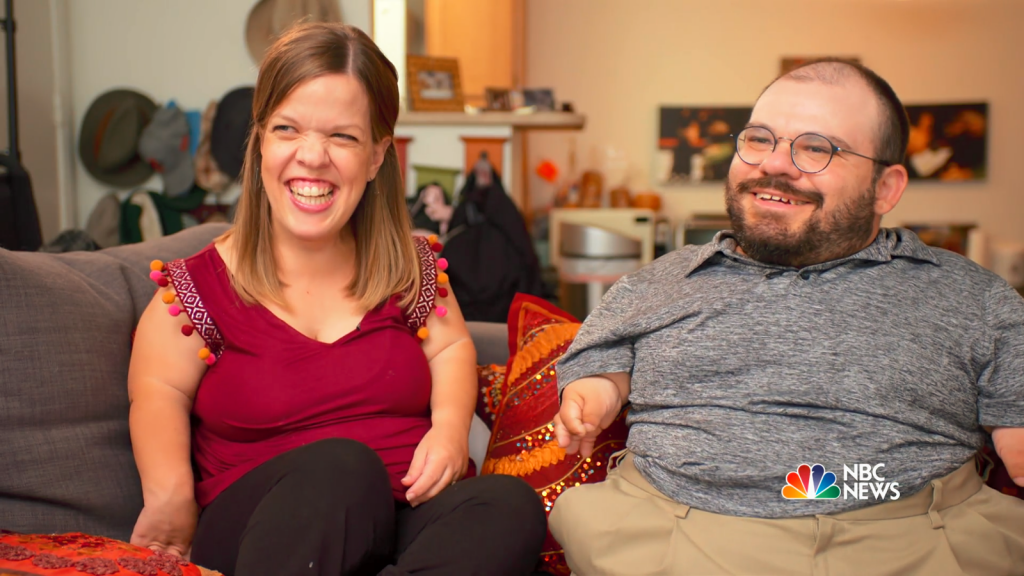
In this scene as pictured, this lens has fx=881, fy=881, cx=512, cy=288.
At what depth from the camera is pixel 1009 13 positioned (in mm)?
5879

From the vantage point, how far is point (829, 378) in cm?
117

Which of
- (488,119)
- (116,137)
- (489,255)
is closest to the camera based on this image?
(489,255)

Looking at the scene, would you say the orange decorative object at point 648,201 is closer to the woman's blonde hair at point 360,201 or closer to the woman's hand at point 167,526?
the woman's blonde hair at point 360,201

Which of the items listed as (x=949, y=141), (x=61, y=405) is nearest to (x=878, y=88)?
(x=61, y=405)

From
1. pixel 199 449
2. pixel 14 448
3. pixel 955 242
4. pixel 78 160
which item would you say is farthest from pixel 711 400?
pixel 955 242

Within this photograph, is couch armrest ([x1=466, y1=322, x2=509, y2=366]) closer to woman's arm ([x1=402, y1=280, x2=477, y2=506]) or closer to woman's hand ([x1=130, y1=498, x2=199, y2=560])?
woman's arm ([x1=402, y1=280, x2=477, y2=506])

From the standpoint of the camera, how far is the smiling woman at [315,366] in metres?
1.21

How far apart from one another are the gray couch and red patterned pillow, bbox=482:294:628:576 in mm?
602

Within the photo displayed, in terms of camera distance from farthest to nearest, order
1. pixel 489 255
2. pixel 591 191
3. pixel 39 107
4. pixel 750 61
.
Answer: pixel 750 61 < pixel 591 191 < pixel 39 107 < pixel 489 255

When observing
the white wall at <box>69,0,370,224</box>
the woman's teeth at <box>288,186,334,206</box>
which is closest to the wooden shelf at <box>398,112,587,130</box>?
the white wall at <box>69,0,370,224</box>

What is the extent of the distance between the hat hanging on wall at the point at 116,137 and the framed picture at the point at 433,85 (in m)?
1.27

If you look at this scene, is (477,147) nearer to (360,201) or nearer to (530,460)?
(360,201)

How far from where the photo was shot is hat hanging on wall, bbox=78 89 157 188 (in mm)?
4168

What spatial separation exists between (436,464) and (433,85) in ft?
10.2
